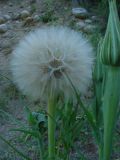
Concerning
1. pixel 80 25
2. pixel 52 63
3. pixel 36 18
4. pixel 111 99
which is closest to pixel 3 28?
pixel 36 18

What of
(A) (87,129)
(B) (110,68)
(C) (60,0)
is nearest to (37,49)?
(B) (110,68)

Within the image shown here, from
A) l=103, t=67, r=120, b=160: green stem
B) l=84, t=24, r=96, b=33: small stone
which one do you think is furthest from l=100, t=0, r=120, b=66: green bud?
l=84, t=24, r=96, b=33: small stone

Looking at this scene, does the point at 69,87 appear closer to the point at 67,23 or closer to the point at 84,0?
the point at 67,23

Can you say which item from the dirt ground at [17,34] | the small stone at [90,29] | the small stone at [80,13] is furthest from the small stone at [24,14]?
the small stone at [90,29]

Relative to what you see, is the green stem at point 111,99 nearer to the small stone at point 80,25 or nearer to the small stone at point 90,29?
the small stone at point 90,29

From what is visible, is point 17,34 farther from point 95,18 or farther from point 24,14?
point 95,18
